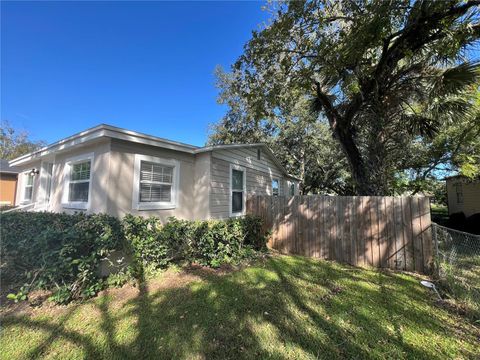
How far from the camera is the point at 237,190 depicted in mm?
8383

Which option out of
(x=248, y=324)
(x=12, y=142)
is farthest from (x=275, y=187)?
(x=12, y=142)

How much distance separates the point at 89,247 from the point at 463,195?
1902 cm

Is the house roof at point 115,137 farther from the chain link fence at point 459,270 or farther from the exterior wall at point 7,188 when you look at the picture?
the exterior wall at point 7,188

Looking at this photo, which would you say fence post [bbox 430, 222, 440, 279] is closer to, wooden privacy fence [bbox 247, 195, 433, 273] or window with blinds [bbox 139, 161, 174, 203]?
wooden privacy fence [bbox 247, 195, 433, 273]

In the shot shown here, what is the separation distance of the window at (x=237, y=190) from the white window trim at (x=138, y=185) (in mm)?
2012

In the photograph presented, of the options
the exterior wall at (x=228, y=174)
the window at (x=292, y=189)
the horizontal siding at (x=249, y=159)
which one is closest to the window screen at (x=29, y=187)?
the exterior wall at (x=228, y=174)

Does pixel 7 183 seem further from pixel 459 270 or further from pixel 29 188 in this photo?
pixel 459 270

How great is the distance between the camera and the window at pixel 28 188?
10617 millimetres

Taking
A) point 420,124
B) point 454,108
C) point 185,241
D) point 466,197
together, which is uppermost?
point 454,108

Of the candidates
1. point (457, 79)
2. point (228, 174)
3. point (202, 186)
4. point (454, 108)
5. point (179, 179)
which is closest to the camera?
point (457, 79)

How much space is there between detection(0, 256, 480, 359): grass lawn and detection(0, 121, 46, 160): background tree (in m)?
37.9

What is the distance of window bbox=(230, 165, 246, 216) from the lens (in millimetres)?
8129

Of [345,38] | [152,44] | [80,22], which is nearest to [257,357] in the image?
[345,38]

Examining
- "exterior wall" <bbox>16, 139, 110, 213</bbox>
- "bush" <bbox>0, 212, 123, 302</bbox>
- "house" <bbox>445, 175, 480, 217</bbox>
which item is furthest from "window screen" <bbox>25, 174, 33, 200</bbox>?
"house" <bbox>445, 175, 480, 217</bbox>
